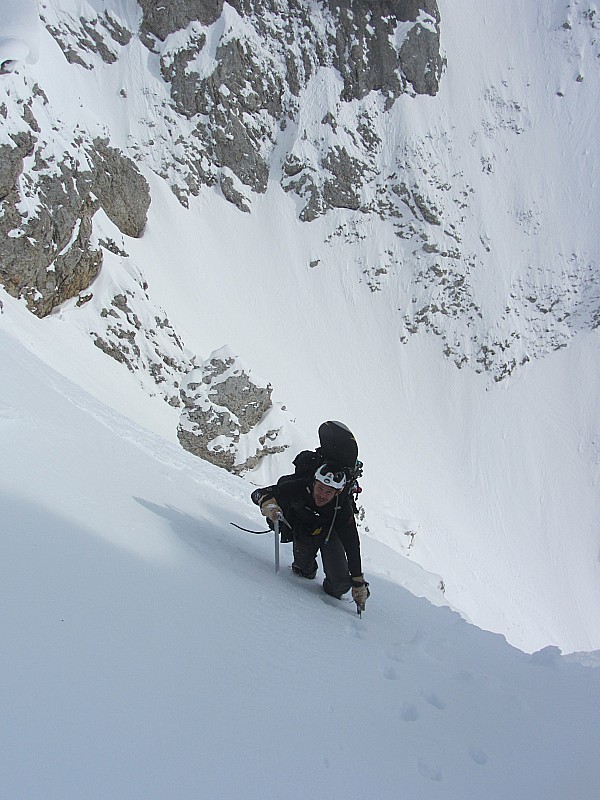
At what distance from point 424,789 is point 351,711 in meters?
0.42

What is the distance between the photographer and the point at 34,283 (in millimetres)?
16297

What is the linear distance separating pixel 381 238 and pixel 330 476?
3369 centimetres

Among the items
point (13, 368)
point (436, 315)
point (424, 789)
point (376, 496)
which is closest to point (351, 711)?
point (424, 789)

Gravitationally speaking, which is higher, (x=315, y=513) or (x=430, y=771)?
(x=315, y=513)

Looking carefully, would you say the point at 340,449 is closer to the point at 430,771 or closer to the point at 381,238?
the point at 430,771

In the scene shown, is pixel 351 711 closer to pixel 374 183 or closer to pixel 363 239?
pixel 363 239

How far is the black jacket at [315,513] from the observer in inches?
161

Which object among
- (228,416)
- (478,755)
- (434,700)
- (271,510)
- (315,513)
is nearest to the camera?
(478,755)

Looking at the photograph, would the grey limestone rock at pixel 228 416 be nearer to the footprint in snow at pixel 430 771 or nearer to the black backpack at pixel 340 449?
the black backpack at pixel 340 449

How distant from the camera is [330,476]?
3.73 meters

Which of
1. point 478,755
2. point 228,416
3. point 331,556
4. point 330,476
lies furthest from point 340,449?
point 228,416

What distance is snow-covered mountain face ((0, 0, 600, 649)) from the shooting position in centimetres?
2191

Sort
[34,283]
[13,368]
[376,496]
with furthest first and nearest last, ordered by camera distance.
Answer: [376,496], [34,283], [13,368]

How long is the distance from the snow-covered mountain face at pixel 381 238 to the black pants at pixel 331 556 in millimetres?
13087
